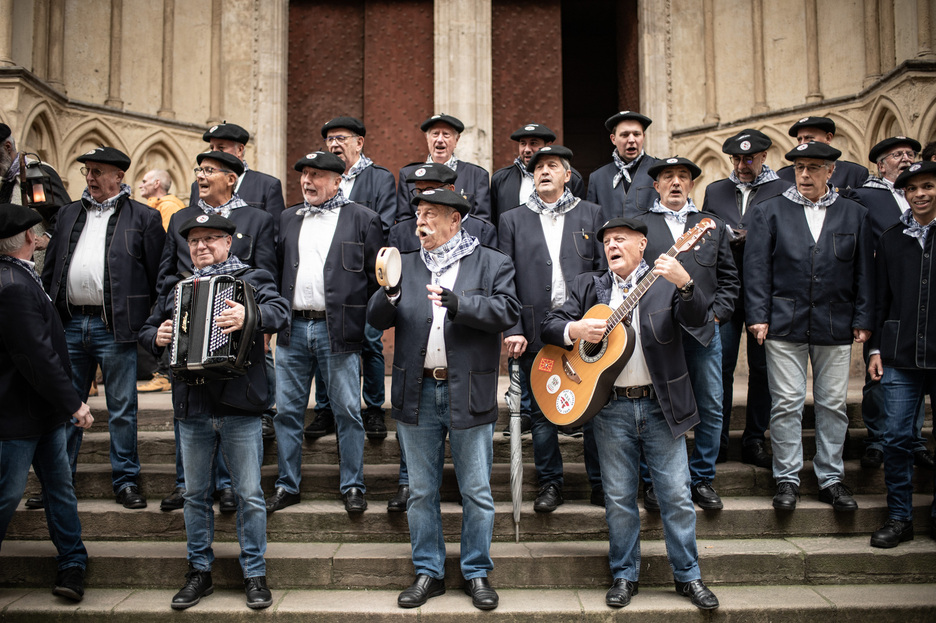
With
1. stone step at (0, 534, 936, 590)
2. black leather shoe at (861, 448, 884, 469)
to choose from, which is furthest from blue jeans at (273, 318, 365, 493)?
black leather shoe at (861, 448, 884, 469)

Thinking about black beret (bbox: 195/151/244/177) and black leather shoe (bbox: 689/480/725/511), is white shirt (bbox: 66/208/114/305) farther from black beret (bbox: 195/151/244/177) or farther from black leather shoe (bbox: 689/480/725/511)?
black leather shoe (bbox: 689/480/725/511)

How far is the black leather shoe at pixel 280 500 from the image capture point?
4867 millimetres

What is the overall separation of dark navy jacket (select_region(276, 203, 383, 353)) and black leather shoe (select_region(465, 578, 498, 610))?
1544 mm

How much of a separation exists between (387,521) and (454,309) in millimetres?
1662

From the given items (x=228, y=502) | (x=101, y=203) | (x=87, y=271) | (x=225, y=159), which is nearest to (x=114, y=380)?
(x=87, y=271)

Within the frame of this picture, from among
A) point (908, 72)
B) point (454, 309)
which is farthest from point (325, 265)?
point (908, 72)

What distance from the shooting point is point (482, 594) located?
419 cm

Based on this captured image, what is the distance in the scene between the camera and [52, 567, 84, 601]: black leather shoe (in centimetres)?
431

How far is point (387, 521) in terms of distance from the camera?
490 cm

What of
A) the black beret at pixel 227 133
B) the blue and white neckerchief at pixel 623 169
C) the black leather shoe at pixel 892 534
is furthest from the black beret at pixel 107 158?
the black leather shoe at pixel 892 534

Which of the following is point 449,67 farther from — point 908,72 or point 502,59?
point 908,72

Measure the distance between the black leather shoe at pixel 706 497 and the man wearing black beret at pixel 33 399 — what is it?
3.57 m

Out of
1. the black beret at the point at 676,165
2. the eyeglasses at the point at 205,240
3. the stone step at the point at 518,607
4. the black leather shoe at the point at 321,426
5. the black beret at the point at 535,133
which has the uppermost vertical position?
the black beret at the point at 535,133

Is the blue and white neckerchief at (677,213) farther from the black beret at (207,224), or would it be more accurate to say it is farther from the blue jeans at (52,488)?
the blue jeans at (52,488)
